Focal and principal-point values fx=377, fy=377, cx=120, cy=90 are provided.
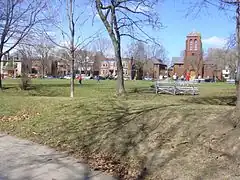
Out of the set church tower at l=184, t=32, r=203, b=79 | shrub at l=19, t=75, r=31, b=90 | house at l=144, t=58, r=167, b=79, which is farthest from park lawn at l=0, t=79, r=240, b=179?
house at l=144, t=58, r=167, b=79

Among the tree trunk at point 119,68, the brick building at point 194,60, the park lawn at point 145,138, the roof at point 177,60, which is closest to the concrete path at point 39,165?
the park lawn at point 145,138

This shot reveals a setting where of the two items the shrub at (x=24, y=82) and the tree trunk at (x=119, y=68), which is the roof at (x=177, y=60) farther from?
the tree trunk at (x=119, y=68)

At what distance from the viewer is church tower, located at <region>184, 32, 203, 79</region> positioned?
114m

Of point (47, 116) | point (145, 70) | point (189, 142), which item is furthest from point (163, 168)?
→ point (145, 70)

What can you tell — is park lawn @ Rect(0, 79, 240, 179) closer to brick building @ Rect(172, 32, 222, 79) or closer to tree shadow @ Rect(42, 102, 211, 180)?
tree shadow @ Rect(42, 102, 211, 180)

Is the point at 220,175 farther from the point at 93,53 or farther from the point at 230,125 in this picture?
the point at 93,53

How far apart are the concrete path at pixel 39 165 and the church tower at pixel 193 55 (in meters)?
108

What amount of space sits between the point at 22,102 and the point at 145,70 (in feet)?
373

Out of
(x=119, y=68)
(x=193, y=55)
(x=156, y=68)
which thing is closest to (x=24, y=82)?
(x=119, y=68)

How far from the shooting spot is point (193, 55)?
11638 cm

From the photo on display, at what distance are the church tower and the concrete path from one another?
108m

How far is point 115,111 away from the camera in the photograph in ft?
43.2

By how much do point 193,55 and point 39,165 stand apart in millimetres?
112037

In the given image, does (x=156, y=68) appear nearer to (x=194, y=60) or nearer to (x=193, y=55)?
(x=193, y=55)
